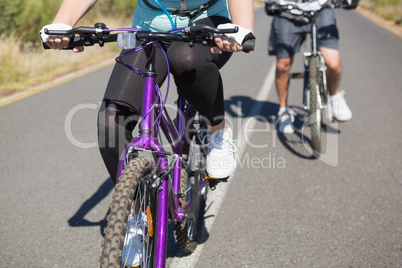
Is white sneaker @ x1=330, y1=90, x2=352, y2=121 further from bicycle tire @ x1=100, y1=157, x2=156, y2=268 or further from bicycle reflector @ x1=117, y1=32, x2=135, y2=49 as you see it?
bicycle reflector @ x1=117, y1=32, x2=135, y2=49

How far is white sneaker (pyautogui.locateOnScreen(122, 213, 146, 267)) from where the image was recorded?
179 cm

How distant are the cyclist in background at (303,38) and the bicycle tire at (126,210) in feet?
11.0

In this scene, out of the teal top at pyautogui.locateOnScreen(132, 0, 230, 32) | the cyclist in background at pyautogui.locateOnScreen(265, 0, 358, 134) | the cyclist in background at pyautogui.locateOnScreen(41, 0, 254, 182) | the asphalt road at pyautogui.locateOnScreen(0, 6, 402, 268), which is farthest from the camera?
the cyclist in background at pyautogui.locateOnScreen(265, 0, 358, 134)

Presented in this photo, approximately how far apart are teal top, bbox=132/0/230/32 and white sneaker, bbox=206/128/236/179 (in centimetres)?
75

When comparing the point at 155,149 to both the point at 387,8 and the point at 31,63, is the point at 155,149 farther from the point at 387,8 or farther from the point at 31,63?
the point at 387,8

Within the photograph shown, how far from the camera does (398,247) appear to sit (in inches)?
119

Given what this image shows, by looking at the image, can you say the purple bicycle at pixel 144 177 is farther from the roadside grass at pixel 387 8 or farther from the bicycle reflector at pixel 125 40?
the roadside grass at pixel 387 8

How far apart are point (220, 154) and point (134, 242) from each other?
3.67ft

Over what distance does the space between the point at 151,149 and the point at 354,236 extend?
190cm

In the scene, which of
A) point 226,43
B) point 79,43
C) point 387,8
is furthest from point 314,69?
point 387,8

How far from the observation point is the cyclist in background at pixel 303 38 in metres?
4.86

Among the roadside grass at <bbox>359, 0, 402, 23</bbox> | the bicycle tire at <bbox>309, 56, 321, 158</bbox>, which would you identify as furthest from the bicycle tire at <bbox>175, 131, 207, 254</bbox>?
the roadside grass at <bbox>359, 0, 402, 23</bbox>

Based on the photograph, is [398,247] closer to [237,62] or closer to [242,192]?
[242,192]

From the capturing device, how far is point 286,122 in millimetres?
5457
